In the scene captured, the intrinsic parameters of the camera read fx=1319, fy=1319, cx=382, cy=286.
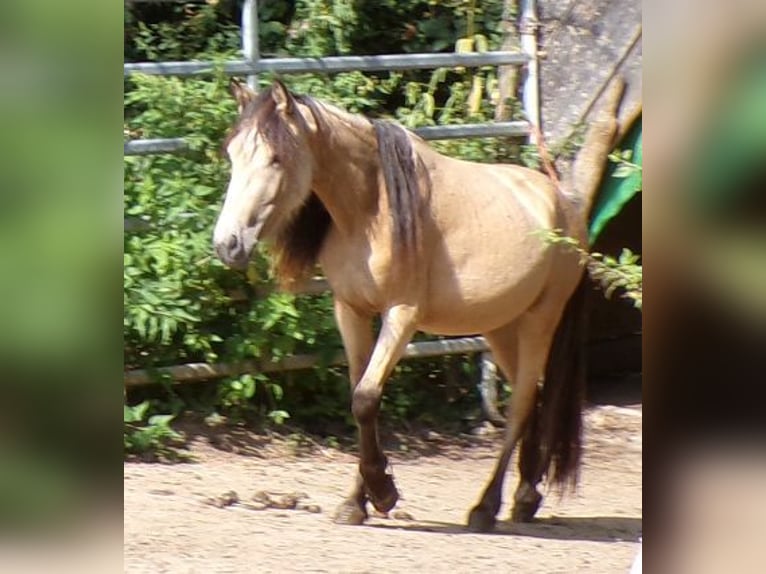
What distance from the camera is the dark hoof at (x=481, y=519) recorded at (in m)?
4.37

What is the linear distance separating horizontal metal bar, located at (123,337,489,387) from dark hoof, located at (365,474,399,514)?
3.71 feet

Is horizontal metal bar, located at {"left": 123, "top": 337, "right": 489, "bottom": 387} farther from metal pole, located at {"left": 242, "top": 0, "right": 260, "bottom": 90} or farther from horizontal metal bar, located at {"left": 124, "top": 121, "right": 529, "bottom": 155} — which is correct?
metal pole, located at {"left": 242, "top": 0, "right": 260, "bottom": 90}

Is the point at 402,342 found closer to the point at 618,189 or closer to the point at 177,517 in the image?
the point at 177,517

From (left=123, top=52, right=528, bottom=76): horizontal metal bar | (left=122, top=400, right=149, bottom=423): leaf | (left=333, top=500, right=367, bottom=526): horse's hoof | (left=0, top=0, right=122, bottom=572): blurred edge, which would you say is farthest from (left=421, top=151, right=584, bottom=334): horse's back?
(left=0, top=0, right=122, bottom=572): blurred edge

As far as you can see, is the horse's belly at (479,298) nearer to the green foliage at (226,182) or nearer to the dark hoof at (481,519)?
the dark hoof at (481,519)

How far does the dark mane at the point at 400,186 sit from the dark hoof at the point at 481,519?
0.91 meters

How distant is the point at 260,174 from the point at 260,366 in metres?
1.40

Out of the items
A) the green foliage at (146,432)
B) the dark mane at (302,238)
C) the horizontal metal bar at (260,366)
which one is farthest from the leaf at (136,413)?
the dark mane at (302,238)

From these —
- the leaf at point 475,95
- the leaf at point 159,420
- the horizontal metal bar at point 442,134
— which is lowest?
the leaf at point 159,420

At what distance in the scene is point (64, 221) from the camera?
3.60ft

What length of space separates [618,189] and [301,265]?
185cm

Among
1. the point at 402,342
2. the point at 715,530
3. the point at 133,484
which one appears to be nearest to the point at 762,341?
the point at 715,530

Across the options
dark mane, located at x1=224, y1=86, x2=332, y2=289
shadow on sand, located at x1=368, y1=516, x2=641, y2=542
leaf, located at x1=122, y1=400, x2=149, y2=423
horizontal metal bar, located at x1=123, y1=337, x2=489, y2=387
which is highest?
dark mane, located at x1=224, y1=86, x2=332, y2=289

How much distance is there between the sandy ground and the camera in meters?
3.82
